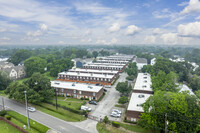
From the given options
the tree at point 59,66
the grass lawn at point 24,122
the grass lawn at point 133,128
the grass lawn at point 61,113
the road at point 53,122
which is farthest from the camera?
the tree at point 59,66

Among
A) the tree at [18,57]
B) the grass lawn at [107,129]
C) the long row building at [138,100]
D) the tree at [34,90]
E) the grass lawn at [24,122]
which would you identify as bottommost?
the grass lawn at [107,129]

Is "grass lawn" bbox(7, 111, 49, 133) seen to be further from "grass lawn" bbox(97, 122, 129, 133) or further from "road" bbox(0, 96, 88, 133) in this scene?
"grass lawn" bbox(97, 122, 129, 133)

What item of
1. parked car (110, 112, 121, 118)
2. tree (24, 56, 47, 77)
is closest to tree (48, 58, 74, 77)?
tree (24, 56, 47, 77)

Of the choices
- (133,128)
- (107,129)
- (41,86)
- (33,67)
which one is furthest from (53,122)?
(33,67)

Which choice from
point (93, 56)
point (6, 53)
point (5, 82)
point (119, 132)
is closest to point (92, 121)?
point (119, 132)

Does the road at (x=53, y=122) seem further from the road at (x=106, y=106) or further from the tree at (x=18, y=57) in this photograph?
the tree at (x=18, y=57)

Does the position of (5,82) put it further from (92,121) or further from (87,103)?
(92,121)

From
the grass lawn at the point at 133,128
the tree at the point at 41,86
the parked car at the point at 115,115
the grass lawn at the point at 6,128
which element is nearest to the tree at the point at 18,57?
the tree at the point at 41,86
